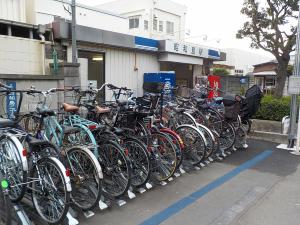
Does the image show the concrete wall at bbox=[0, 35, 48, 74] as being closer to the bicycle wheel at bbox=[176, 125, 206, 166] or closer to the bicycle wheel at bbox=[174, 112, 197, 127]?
the bicycle wheel at bbox=[174, 112, 197, 127]

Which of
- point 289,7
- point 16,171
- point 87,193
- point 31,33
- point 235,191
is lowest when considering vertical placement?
point 235,191

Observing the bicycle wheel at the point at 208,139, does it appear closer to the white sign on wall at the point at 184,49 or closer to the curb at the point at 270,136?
the curb at the point at 270,136

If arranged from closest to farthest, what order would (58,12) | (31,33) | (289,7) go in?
(31,33) < (289,7) < (58,12)

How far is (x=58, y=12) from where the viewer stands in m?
13.0

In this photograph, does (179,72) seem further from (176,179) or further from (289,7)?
(176,179)

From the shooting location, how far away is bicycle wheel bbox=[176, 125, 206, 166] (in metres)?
5.46

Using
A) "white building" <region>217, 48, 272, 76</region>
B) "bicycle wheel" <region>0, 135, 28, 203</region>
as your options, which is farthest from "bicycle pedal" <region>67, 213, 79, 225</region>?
"white building" <region>217, 48, 272, 76</region>

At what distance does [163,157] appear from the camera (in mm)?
4820

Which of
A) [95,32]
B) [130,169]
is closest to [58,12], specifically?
[95,32]

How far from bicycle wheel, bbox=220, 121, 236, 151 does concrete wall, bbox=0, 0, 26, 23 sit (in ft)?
25.3

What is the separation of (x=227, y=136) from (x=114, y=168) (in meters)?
3.39

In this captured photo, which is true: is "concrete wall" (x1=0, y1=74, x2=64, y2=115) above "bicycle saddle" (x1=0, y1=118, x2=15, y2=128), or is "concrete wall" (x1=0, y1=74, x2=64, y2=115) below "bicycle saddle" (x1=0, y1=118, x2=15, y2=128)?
above

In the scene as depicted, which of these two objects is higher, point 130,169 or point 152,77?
point 152,77

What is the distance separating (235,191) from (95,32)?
5.90 meters
